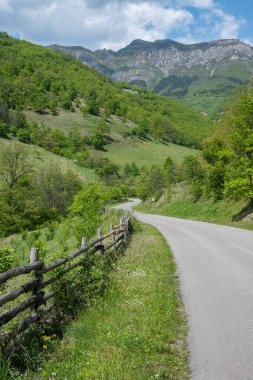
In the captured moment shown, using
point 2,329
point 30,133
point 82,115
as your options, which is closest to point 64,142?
point 30,133

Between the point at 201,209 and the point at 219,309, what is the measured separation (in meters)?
34.6

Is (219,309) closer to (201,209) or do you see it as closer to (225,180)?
(225,180)

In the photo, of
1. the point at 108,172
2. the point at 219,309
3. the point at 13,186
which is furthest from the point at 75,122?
the point at 219,309

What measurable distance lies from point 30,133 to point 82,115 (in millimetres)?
50212

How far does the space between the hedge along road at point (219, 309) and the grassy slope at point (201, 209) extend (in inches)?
551

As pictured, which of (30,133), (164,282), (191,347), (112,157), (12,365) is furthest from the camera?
(112,157)

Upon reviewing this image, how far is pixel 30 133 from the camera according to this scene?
427 feet

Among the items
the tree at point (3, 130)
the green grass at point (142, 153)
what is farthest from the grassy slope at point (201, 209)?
the tree at point (3, 130)

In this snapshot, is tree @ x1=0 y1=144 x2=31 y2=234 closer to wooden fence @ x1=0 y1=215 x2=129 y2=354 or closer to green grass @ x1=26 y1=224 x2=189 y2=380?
Answer: green grass @ x1=26 y1=224 x2=189 y2=380

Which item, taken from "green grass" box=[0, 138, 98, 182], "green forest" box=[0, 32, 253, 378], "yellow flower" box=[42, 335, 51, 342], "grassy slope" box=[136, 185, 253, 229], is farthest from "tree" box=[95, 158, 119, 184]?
"yellow flower" box=[42, 335, 51, 342]

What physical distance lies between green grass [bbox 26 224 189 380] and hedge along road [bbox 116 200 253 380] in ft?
1.10

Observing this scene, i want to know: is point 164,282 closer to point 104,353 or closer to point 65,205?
point 104,353

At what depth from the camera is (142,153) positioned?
146 metres

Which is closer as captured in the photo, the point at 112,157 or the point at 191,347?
the point at 191,347
